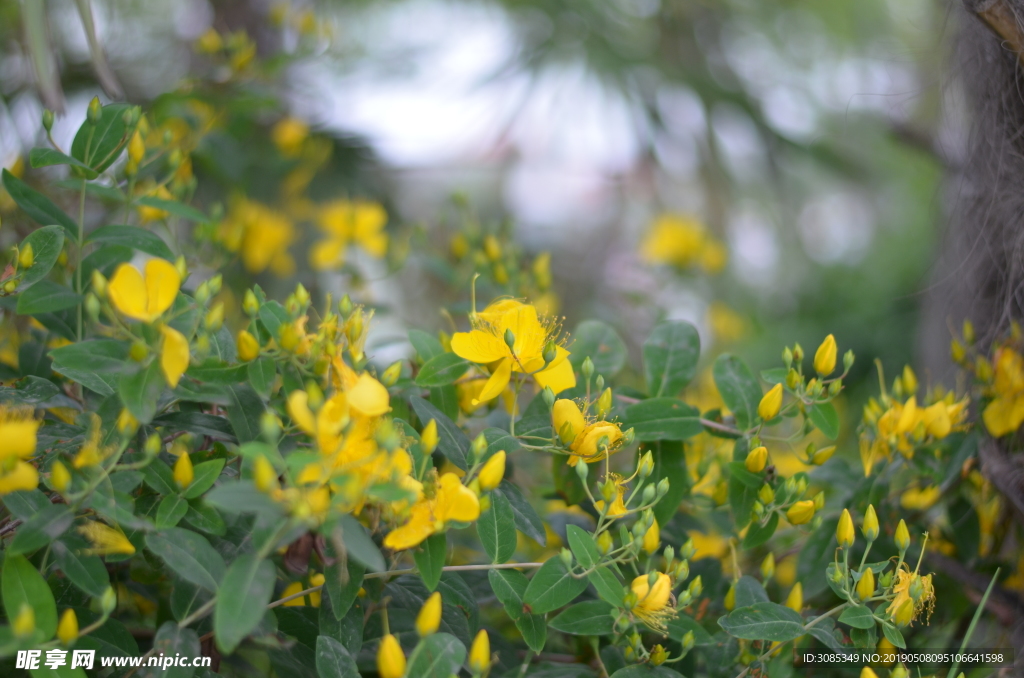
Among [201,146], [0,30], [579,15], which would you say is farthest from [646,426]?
[579,15]

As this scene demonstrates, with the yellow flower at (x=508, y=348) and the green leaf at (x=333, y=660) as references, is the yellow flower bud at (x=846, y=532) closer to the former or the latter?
the yellow flower at (x=508, y=348)

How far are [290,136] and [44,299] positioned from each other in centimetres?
124

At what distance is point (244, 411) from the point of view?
0.60 meters

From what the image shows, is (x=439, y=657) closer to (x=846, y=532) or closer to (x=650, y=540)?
(x=650, y=540)

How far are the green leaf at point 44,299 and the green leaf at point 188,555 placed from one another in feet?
0.76

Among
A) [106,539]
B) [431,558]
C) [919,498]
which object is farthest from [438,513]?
[919,498]

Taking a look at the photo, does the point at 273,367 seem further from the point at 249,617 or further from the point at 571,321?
the point at 571,321

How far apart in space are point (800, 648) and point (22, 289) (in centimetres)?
86

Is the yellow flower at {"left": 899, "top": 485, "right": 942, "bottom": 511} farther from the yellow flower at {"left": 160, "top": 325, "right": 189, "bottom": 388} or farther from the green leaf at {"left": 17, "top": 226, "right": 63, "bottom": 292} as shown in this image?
the green leaf at {"left": 17, "top": 226, "right": 63, "bottom": 292}

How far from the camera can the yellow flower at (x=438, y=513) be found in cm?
52

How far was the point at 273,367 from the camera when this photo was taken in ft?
1.89

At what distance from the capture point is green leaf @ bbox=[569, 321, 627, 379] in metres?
0.78

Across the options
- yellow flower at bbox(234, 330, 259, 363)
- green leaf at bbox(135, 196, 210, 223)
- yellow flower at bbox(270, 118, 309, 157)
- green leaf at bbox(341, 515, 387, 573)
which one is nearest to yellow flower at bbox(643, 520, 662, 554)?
green leaf at bbox(341, 515, 387, 573)

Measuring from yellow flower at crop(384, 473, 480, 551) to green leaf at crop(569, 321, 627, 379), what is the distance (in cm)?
27
